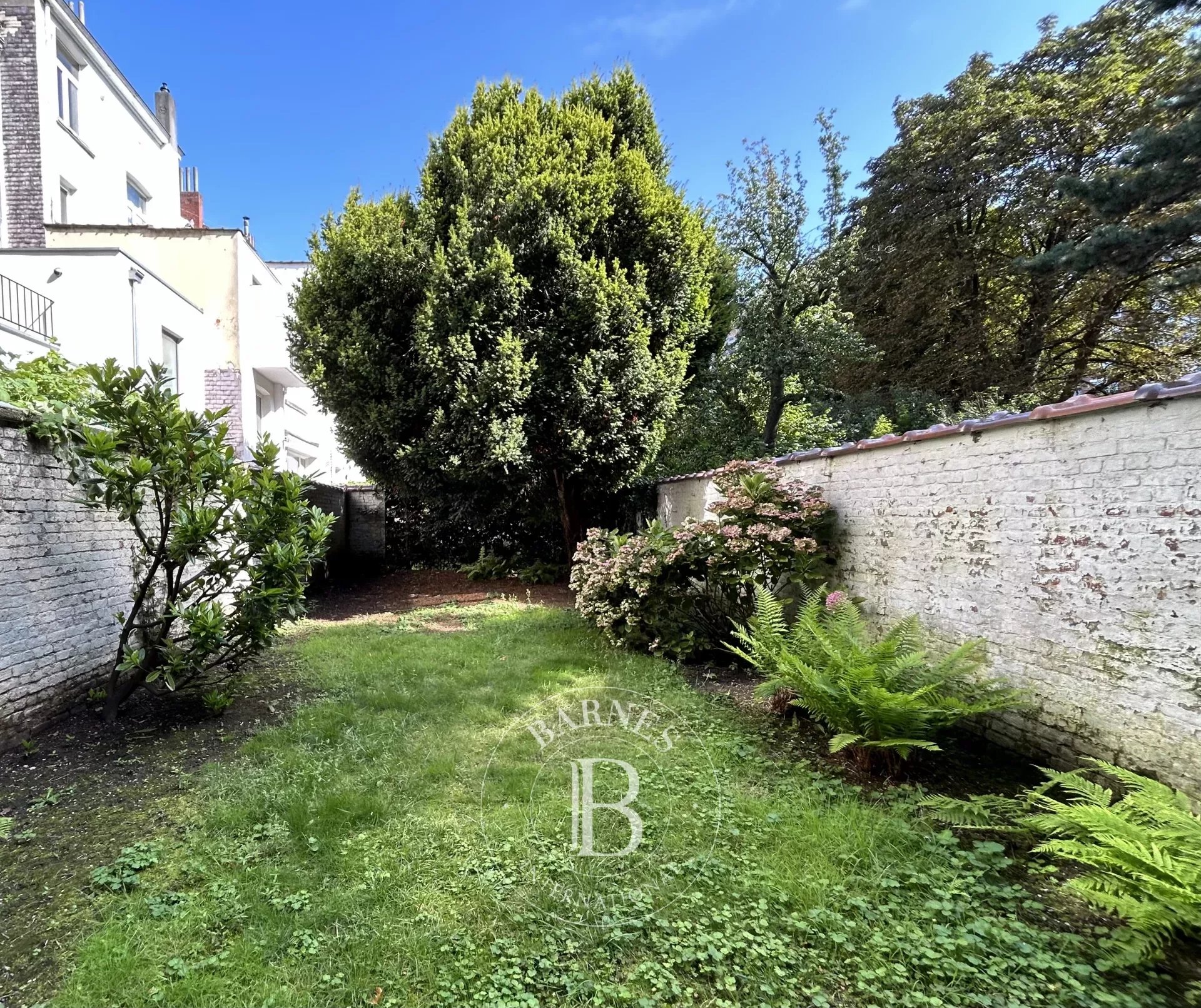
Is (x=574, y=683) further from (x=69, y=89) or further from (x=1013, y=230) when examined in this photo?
(x=69, y=89)

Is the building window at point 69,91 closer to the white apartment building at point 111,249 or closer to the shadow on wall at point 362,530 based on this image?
the white apartment building at point 111,249

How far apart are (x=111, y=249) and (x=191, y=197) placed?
9.54m

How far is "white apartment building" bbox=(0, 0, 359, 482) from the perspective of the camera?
7770mm

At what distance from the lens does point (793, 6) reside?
6.93 metres

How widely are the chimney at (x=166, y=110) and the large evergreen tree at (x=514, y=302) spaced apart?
1058 centimetres

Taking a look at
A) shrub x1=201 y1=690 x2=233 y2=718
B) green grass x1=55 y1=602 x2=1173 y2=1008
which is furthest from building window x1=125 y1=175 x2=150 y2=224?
green grass x1=55 y1=602 x2=1173 y2=1008

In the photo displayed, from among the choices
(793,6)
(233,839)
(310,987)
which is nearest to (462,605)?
(233,839)

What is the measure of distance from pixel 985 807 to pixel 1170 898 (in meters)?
0.86

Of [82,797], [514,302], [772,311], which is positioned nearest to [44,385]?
[82,797]

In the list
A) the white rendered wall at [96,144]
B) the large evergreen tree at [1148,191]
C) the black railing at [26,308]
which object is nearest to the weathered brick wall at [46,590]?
the black railing at [26,308]

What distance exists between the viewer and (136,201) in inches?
496

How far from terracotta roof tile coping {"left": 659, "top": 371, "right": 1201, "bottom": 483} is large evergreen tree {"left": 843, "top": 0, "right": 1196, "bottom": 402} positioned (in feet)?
27.3

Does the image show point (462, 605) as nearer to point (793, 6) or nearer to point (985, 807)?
point (985, 807)

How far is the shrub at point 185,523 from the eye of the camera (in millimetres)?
3309
